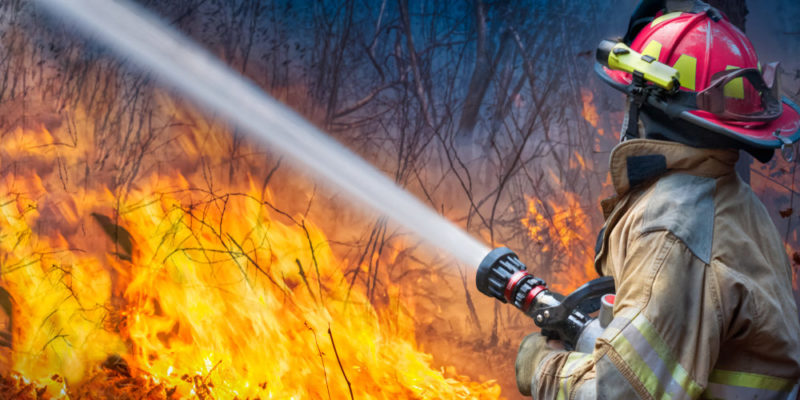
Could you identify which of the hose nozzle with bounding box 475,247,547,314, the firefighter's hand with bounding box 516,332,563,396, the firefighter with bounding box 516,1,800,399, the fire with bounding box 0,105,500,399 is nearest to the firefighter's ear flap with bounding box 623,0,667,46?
the firefighter with bounding box 516,1,800,399

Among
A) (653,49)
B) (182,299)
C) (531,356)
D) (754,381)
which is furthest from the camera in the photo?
(182,299)

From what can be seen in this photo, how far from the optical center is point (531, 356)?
2273 millimetres

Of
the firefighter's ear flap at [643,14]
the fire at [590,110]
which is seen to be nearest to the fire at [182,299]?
the fire at [590,110]

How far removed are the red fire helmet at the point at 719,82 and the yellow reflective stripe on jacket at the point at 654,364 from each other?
0.63 metres

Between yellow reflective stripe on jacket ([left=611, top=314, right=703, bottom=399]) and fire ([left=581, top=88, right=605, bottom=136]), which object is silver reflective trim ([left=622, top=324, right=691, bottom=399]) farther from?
fire ([left=581, top=88, right=605, bottom=136])

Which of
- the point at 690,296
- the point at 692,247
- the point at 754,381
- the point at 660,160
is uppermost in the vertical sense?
the point at 660,160

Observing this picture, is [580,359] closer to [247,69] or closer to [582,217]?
[582,217]

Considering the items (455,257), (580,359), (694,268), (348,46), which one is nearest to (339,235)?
(455,257)

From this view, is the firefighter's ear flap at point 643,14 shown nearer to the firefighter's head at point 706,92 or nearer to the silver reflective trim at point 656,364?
the firefighter's head at point 706,92

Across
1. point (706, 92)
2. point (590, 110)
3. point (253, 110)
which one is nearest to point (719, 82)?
point (706, 92)

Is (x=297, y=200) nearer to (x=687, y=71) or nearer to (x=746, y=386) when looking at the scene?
(x=687, y=71)

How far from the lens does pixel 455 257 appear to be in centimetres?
447

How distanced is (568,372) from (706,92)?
36.0 inches

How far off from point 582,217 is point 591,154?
387 mm
